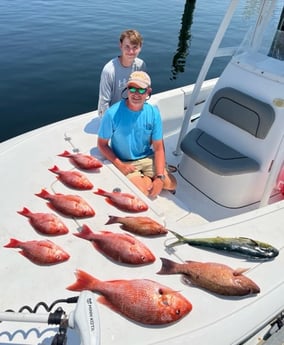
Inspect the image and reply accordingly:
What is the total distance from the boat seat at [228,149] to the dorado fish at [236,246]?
3.79 ft

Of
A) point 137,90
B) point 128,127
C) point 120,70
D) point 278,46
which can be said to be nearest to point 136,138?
point 128,127

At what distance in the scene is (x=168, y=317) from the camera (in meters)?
2.00

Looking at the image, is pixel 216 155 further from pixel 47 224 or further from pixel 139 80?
pixel 47 224

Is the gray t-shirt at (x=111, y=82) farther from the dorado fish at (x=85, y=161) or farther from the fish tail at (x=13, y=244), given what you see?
the fish tail at (x=13, y=244)

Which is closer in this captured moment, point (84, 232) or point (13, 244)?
point (13, 244)

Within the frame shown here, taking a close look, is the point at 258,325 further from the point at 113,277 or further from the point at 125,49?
the point at 125,49

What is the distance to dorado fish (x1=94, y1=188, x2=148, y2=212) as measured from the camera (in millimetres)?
2871

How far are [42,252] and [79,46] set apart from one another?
11188 mm

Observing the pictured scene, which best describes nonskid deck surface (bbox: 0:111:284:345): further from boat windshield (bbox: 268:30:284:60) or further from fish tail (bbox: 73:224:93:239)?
boat windshield (bbox: 268:30:284:60)

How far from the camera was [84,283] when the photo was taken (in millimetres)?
2217

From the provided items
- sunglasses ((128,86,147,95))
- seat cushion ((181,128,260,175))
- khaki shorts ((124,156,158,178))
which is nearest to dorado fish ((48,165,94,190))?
khaki shorts ((124,156,158,178))

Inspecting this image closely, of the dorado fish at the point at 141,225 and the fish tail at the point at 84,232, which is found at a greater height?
the dorado fish at the point at 141,225

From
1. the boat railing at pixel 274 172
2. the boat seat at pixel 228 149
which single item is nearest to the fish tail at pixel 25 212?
the boat seat at pixel 228 149

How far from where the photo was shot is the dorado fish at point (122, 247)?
238 cm
